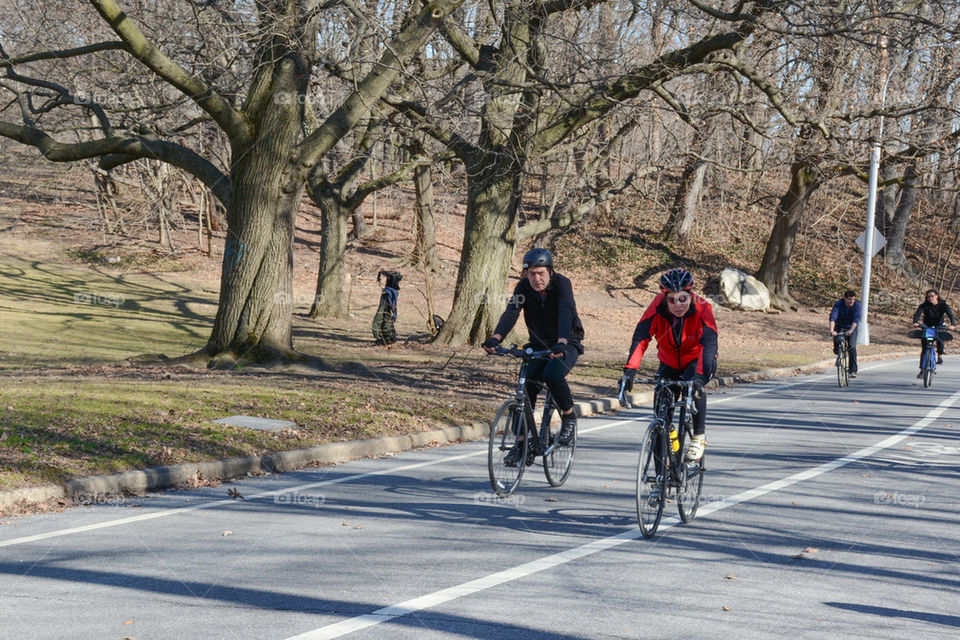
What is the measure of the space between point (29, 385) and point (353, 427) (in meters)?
5.20

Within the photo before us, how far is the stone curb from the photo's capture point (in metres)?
8.38

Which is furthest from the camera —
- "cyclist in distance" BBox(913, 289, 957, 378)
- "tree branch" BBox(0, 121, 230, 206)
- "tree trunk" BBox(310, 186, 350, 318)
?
"tree trunk" BBox(310, 186, 350, 318)

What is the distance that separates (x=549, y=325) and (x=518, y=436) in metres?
1.04

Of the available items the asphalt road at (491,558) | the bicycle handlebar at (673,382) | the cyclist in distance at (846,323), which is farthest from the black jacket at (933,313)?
the bicycle handlebar at (673,382)

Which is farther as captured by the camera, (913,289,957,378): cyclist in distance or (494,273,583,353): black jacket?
(913,289,957,378): cyclist in distance

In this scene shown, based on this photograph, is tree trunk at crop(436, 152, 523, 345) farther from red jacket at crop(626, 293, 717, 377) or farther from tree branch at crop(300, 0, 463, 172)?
red jacket at crop(626, 293, 717, 377)

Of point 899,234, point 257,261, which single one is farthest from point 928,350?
→ point 899,234

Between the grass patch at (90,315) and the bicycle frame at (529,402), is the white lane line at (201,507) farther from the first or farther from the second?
the grass patch at (90,315)

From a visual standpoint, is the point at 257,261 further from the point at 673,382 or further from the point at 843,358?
the point at 843,358

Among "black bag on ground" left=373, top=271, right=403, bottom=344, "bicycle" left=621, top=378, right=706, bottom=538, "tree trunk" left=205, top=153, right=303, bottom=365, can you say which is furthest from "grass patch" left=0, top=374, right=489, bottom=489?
"black bag on ground" left=373, top=271, right=403, bottom=344

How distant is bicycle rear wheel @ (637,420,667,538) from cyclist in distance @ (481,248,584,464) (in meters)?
1.56

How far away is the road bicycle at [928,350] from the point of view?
20.5 metres

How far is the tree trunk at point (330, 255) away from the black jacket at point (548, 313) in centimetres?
2184

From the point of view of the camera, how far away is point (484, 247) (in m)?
22.8
